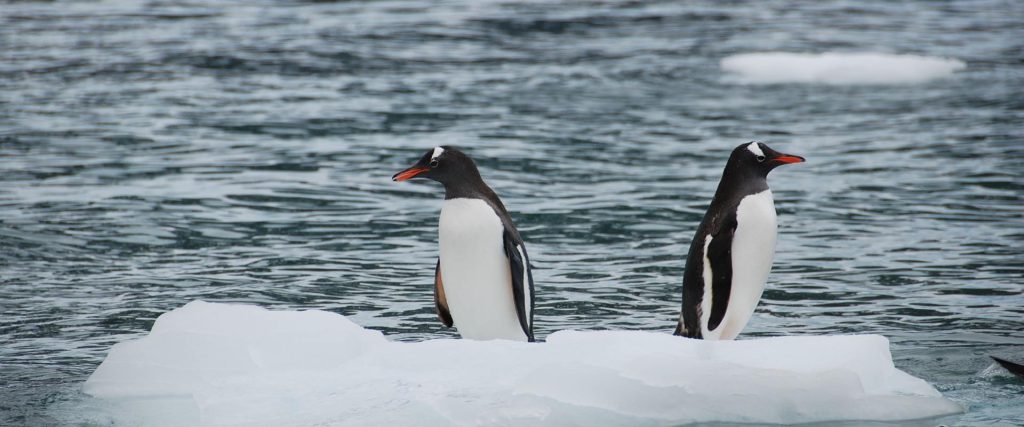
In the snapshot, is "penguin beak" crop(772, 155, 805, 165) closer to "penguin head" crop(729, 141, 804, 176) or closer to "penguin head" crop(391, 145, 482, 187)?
"penguin head" crop(729, 141, 804, 176)

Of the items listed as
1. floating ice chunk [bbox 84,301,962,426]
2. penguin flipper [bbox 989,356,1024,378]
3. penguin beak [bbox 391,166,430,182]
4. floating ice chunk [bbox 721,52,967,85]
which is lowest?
floating ice chunk [bbox 721,52,967,85]

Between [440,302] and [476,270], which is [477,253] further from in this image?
[440,302]

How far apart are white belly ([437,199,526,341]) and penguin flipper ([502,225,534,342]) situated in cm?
5

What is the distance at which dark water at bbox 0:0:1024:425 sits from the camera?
707cm

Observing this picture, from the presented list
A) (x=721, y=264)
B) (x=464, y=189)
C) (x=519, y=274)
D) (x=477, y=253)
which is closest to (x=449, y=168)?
(x=464, y=189)

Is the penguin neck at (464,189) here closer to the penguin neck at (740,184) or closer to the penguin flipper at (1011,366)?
the penguin neck at (740,184)

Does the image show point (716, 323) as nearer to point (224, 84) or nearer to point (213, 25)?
point (224, 84)

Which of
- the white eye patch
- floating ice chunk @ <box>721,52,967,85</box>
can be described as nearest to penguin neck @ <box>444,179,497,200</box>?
the white eye patch

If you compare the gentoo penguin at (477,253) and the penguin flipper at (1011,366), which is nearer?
the penguin flipper at (1011,366)

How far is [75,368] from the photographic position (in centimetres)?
598

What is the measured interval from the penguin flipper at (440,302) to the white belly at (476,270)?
0.71 feet

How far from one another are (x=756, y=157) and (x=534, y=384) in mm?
1655

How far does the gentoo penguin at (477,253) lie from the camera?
5836 millimetres

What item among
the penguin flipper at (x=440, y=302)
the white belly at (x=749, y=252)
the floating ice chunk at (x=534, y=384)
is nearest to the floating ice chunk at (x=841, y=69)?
the penguin flipper at (x=440, y=302)
